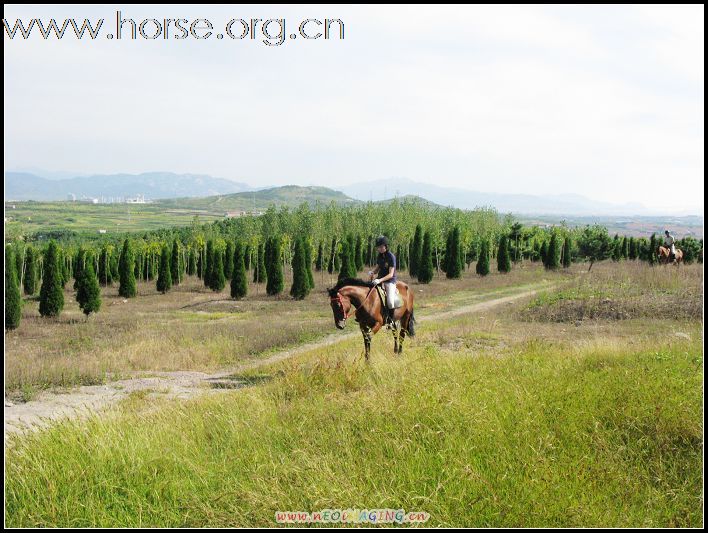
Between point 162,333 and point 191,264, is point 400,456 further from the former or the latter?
point 191,264

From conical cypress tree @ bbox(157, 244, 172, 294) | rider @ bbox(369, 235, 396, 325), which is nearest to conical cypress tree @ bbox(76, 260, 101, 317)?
conical cypress tree @ bbox(157, 244, 172, 294)

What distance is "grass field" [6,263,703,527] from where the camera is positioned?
452 cm

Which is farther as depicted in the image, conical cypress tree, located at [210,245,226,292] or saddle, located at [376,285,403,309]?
conical cypress tree, located at [210,245,226,292]

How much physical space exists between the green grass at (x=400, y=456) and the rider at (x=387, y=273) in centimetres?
299

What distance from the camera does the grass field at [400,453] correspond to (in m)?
4.52

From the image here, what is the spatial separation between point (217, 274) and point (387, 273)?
32409 mm

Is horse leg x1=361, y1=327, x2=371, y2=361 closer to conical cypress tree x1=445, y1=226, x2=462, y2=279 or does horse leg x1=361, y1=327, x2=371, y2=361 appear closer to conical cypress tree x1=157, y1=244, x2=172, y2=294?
conical cypress tree x1=157, y1=244, x2=172, y2=294

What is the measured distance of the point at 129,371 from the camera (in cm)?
1384

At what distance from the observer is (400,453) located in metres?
5.18

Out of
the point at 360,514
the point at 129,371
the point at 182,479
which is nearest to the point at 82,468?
the point at 182,479

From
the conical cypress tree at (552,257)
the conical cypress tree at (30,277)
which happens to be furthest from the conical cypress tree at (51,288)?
the conical cypress tree at (552,257)

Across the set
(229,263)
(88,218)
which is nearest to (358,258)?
(229,263)

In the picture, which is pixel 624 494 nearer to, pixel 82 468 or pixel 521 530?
pixel 521 530

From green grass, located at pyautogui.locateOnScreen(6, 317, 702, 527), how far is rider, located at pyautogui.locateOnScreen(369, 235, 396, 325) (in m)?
2.99
